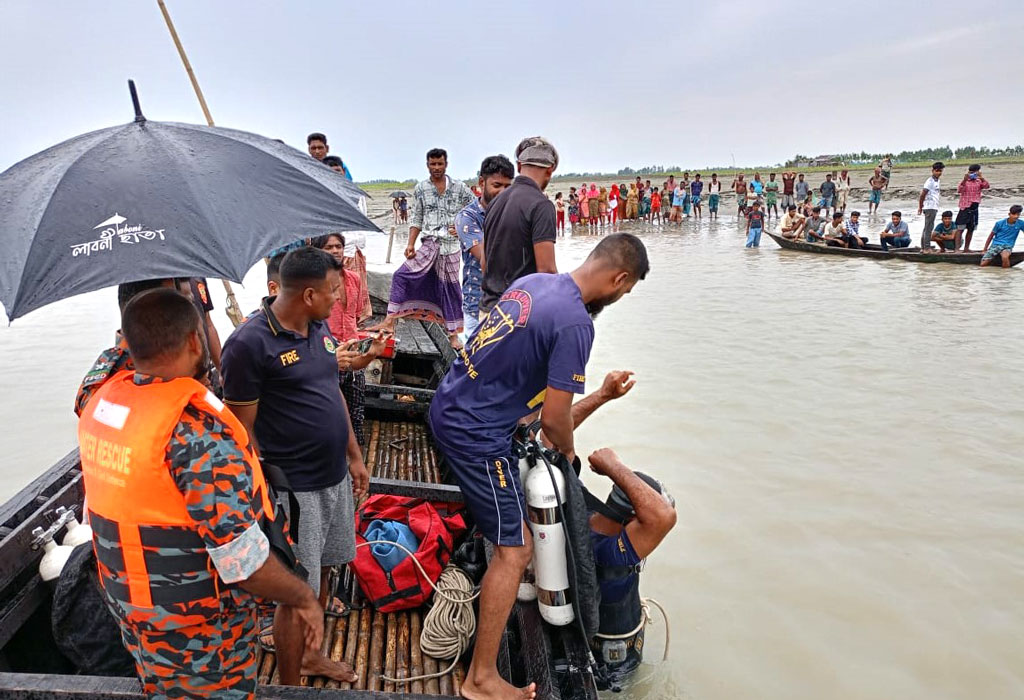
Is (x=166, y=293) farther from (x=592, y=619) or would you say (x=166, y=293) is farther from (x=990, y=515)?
(x=990, y=515)

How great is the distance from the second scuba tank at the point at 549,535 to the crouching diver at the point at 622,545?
Result: 26 cm

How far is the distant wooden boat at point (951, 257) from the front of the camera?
12.5m

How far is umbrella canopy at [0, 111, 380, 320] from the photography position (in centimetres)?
153

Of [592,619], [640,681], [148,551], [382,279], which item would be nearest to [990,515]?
[640,681]

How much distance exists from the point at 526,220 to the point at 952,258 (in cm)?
1326

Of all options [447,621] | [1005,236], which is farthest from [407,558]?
[1005,236]

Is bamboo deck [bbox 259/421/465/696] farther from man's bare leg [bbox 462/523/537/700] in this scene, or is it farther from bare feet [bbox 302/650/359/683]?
man's bare leg [bbox 462/523/537/700]

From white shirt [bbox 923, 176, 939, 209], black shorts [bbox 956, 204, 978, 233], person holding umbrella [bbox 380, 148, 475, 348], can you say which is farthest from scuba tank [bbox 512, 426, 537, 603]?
white shirt [bbox 923, 176, 939, 209]

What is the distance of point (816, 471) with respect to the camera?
195 inches

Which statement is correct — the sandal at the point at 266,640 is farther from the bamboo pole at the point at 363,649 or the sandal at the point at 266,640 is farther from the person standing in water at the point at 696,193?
the person standing in water at the point at 696,193

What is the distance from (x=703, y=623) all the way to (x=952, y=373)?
5.15 metres

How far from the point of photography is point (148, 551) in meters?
1.46

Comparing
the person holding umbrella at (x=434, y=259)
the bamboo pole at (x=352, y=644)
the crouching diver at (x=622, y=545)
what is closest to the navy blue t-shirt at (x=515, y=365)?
the crouching diver at (x=622, y=545)

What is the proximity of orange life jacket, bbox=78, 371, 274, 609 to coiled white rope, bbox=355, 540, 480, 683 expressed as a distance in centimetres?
128
